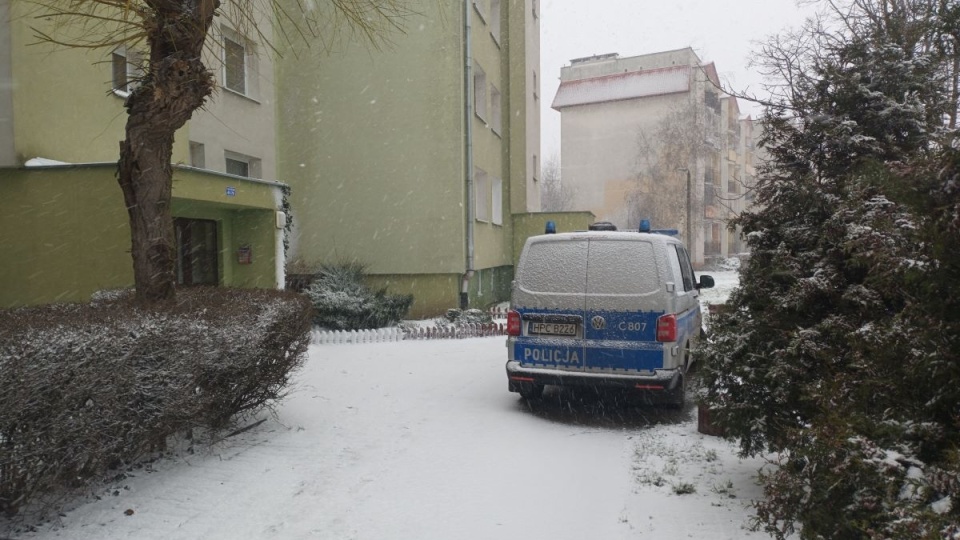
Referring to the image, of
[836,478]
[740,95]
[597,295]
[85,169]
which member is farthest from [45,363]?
[740,95]

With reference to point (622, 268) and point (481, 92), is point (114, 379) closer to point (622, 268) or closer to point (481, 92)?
point (622, 268)

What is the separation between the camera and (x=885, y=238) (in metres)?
3.06

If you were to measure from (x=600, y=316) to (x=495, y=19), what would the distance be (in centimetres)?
1617

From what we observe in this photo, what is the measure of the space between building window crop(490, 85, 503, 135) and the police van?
43.8 ft

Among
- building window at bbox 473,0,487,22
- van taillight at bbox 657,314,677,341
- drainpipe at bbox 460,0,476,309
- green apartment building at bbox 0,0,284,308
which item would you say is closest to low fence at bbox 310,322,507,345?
drainpipe at bbox 460,0,476,309

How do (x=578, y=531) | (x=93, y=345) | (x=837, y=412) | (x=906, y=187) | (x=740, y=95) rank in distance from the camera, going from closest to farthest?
(x=906, y=187), (x=837, y=412), (x=93, y=345), (x=578, y=531), (x=740, y=95)

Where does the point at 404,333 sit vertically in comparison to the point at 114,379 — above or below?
below

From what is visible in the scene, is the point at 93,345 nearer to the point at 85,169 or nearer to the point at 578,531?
the point at 578,531

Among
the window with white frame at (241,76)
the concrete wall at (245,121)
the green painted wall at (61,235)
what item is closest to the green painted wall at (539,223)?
the concrete wall at (245,121)

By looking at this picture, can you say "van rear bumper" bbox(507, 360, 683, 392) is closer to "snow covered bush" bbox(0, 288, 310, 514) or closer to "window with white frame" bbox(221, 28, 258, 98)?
"snow covered bush" bbox(0, 288, 310, 514)

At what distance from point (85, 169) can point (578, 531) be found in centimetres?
863

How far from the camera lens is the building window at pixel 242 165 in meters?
14.5

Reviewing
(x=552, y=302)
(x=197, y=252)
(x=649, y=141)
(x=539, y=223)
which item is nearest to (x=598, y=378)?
(x=552, y=302)

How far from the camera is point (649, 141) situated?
46031mm
